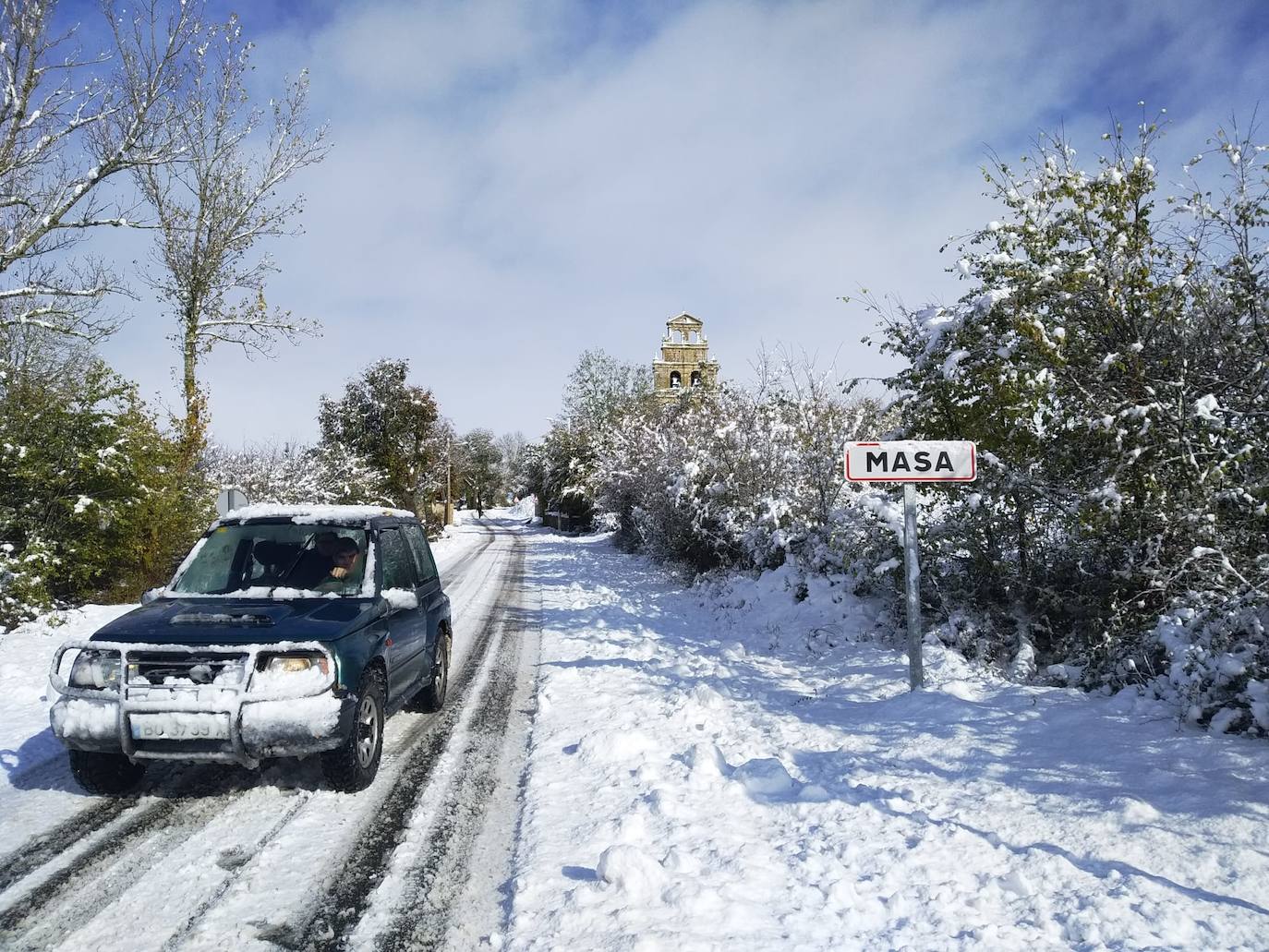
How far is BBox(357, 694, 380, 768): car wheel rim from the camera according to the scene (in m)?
5.24

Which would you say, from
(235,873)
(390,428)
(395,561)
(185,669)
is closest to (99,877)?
(235,873)

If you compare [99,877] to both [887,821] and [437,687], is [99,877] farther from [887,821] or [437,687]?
[887,821]

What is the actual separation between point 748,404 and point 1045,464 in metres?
7.82

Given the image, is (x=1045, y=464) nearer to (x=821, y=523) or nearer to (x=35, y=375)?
(x=821, y=523)

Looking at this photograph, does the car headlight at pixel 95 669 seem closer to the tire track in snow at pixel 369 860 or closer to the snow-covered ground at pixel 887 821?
the tire track in snow at pixel 369 860

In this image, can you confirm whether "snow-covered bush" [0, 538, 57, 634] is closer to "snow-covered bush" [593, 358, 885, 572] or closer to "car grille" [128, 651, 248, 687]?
"car grille" [128, 651, 248, 687]

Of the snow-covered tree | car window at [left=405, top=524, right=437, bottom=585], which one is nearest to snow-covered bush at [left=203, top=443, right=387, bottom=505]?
the snow-covered tree

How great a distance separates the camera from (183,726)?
185 inches

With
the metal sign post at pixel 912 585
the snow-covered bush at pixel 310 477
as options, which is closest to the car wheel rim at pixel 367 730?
the metal sign post at pixel 912 585

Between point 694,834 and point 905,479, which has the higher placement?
point 905,479

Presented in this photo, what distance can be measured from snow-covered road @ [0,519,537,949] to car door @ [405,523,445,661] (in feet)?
3.16

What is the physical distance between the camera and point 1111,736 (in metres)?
5.29

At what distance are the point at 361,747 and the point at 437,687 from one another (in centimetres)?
224

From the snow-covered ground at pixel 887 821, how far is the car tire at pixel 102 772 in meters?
2.75
